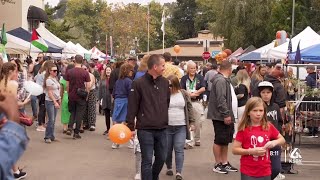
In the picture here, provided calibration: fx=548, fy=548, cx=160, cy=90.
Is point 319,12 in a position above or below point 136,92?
above

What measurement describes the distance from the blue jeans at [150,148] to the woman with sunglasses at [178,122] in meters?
1.03

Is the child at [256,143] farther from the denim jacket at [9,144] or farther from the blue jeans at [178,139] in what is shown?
the denim jacket at [9,144]

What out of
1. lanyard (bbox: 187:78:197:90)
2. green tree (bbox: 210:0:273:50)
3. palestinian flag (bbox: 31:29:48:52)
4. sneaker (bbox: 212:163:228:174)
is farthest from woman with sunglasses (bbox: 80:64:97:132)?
green tree (bbox: 210:0:273:50)

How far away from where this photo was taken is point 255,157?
5.54 meters

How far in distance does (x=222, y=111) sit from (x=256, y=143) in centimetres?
293

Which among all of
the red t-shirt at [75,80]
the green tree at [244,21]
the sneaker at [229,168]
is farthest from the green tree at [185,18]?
the sneaker at [229,168]

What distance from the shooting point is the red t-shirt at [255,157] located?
5547mm

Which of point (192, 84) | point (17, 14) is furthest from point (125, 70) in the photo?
point (17, 14)

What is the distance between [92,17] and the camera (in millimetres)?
102125

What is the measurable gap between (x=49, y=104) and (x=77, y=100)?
3.37 feet

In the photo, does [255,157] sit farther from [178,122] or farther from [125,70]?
[125,70]

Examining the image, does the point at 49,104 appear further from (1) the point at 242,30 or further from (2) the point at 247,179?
(1) the point at 242,30

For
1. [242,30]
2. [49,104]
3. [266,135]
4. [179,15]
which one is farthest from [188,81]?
[179,15]

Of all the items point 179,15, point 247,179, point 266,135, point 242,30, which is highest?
point 179,15
